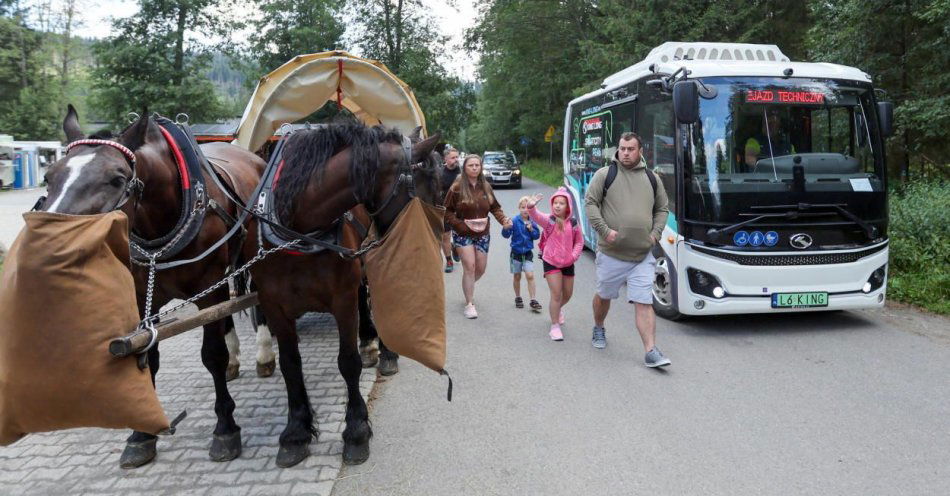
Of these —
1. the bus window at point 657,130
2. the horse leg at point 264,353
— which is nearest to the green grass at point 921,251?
the bus window at point 657,130

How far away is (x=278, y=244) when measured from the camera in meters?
3.24

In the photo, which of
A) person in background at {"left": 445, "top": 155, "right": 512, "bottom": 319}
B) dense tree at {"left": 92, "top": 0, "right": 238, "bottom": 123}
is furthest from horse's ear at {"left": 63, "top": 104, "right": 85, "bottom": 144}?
dense tree at {"left": 92, "top": 0, "right": 238, "bottom": 123}

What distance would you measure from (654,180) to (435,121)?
21.9 m

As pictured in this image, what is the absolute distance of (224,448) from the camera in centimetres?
365

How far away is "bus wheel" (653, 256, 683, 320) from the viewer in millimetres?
6352

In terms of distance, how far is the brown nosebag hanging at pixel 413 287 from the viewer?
2986 millimetres

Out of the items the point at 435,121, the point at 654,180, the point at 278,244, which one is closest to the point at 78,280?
the point at 278,244

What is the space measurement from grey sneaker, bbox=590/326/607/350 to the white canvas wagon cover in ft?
8.80

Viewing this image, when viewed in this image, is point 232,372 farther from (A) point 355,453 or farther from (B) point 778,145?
(B) point 778,145

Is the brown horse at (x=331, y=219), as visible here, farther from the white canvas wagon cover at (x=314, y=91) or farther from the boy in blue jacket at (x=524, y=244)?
the boy in blue jacket at (x=524, y=244)

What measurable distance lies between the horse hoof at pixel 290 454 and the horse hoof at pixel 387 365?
1560mm

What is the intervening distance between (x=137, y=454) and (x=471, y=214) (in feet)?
13.4

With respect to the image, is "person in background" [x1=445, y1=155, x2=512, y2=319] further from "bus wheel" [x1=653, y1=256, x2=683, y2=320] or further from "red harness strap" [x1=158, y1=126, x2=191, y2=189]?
"red harness strap" [x1=158, y1=126, x2=191, y2=189]

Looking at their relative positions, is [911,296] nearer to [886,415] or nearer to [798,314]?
[798,314]
